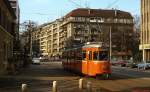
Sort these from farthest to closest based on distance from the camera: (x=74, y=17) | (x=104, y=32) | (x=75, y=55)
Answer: (x=74, y=17) < (x=104, y=32) < (x=75, y=55)

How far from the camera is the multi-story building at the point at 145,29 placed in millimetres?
89688

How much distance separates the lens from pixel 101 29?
392ft

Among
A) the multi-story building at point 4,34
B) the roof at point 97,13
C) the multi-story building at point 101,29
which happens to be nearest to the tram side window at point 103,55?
the multi-story building at point 4,34

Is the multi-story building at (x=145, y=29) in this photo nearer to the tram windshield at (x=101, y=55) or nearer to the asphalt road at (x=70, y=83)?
the asphalt road at (x=70, y=83)

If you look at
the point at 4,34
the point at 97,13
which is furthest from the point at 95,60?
the point at 97,13

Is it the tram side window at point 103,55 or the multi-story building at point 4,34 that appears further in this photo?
the multi-story building at point 4,34

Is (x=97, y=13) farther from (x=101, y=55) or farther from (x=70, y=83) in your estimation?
(x=70, y=83)

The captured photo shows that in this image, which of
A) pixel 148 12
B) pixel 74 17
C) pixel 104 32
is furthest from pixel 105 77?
pixel 74 17

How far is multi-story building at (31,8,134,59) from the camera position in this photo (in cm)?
10838

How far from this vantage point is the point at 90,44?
35.6 meters

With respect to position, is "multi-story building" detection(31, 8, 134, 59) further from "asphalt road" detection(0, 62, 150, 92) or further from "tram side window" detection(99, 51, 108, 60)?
"tram side window" detection(99, 51, 108, 60)

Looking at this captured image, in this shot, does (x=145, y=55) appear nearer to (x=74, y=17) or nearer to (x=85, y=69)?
(x=85, y=69)

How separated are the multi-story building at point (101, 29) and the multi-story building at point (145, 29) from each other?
11.5 m

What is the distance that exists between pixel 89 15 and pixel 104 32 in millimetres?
17625
